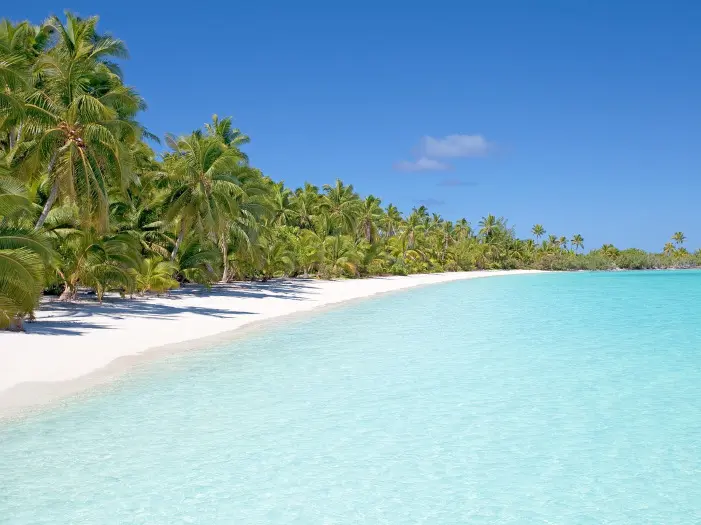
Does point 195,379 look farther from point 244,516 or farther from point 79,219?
point 79,219

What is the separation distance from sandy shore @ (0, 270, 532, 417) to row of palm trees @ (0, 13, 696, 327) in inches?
35.2

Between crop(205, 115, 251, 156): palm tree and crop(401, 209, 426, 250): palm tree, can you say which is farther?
crop(401, 209, 426, 250): palm tree

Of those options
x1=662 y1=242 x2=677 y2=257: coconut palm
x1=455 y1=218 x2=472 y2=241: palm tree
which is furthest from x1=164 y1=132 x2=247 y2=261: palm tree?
x1=662 y1=242 x2=677 y2=257: coconut palm

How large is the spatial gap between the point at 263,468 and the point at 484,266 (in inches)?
3507

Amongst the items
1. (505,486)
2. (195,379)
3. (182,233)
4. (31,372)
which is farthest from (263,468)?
(182,233)

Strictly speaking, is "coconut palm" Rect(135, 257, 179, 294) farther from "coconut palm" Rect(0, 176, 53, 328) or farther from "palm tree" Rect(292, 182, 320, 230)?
"palm tree" Rect(292, 182, 320, 230)

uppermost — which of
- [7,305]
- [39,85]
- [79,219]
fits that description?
[39,85]

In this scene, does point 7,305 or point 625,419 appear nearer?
point 625,419

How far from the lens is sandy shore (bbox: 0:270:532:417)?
9.19m

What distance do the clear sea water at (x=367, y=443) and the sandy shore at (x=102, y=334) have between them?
0.92 meters

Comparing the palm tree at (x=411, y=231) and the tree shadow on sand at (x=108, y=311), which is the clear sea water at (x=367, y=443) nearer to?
the tree shadow on sand at (x=108, y=311)

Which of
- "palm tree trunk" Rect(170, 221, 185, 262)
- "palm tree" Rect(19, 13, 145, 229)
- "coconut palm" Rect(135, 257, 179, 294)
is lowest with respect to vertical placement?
"coconut palm" Rect(135, 257, 179, 294)

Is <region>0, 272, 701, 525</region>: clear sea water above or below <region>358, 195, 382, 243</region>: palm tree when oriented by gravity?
below

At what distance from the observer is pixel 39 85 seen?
59.7ft
